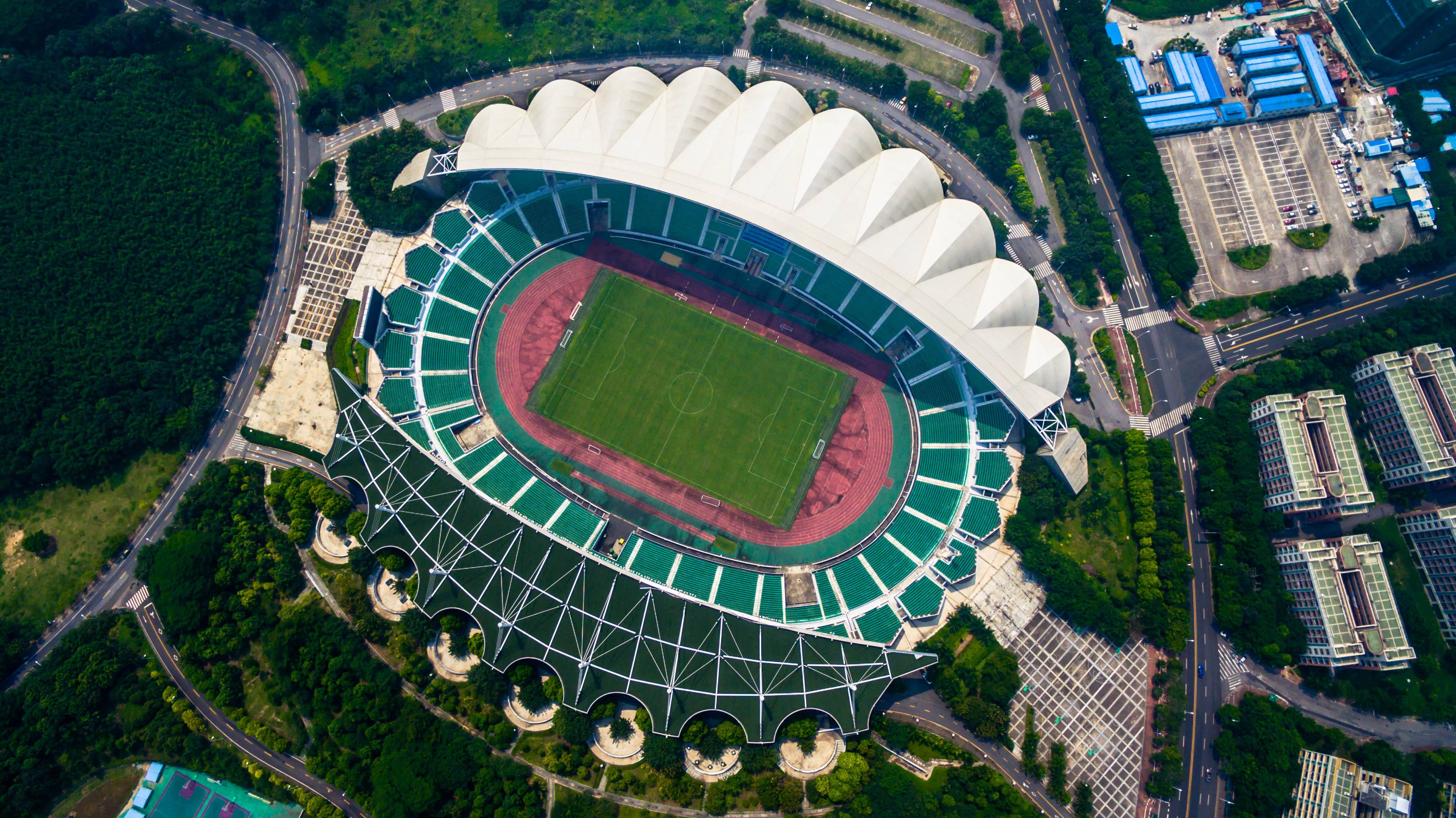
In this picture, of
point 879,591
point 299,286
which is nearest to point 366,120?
point 299,286

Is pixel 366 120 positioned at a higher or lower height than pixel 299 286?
higher

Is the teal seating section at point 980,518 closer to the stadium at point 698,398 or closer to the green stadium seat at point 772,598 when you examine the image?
the stadium at point 698,398

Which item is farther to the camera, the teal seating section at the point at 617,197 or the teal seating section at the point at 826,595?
the teal seating section at the point at 617,197

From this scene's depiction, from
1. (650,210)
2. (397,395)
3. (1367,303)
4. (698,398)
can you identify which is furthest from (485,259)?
(1367,303)

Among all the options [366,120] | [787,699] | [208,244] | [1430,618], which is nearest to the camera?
[787,699]

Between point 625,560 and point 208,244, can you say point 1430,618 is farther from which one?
point 208,244

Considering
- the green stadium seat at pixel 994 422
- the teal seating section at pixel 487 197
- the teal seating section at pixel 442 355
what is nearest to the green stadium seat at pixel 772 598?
the green stadium seat at pixel 994 422

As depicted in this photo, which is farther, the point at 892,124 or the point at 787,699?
the point at 892,124
